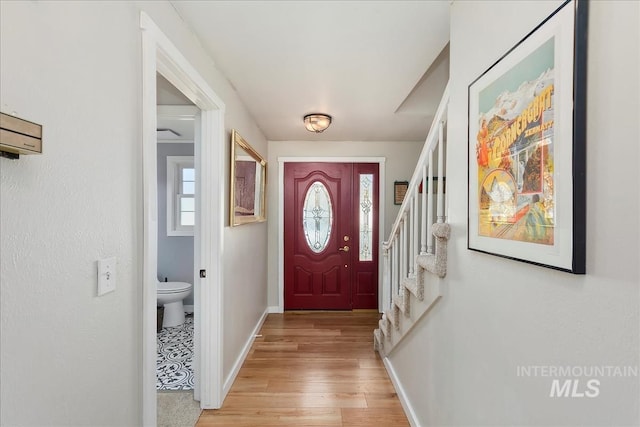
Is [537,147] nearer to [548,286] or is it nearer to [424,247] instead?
[548,286]

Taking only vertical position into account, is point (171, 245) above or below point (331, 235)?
below

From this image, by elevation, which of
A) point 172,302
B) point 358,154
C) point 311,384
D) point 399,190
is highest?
point 358,154

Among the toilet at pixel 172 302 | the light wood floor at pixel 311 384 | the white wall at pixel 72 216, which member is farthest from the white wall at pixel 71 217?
the toilet at pixel 172 302

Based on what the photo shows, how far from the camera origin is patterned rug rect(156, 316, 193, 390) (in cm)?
233

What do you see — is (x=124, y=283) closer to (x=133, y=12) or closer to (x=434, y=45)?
(x=133, y=12)

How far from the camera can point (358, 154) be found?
4.01 meters

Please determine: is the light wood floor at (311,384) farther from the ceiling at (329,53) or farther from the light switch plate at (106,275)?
the ceiling at (329,53)

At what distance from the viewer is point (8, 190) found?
0.68m

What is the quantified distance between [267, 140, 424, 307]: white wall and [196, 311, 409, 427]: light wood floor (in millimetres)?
1458

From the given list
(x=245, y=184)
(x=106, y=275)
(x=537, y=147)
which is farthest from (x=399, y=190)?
(x=106, y=275)

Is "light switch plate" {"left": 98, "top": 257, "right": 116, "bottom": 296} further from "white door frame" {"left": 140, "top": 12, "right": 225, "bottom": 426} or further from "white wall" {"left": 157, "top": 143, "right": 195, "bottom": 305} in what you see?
"white wall" {"left": 157, "top": 143, "right": 195, "bottom": 305}

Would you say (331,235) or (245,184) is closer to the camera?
(245,184)

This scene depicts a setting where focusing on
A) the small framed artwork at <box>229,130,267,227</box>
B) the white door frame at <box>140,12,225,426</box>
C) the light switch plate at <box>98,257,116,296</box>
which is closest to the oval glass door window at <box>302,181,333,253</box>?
the small framed artwork at <box>229,130,267,227</box>

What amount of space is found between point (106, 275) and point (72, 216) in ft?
0.75
